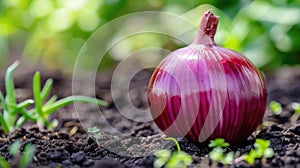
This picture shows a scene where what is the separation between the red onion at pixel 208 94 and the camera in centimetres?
184

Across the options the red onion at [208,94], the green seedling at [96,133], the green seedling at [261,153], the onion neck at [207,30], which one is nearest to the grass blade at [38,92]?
the green seedling at [96,133]

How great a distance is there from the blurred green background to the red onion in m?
1.43

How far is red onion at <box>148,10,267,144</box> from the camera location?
184cm

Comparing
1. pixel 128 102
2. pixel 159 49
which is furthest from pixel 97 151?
pixel 159 49

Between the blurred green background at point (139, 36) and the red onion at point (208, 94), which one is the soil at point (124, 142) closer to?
the red onion at point (208, 94)

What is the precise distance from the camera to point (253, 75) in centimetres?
190

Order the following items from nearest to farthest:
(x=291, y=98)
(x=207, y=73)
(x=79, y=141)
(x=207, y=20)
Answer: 1. (x=207, y=73)
2. (x=207, y=20)
3. (x=79, y=141)
4. (x=291, y=98)

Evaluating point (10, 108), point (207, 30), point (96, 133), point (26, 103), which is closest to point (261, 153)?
point (207, 30)

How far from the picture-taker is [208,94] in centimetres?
183

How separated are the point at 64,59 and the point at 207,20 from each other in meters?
2.51

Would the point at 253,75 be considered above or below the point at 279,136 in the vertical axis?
above

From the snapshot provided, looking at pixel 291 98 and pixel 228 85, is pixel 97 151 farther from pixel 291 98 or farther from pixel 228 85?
pixel 291 98

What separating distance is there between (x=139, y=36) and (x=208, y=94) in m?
2.39

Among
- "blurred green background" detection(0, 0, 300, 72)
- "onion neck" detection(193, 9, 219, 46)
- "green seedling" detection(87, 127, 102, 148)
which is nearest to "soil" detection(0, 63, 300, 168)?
"green seedling" detection(87, 127, 102, 148)
